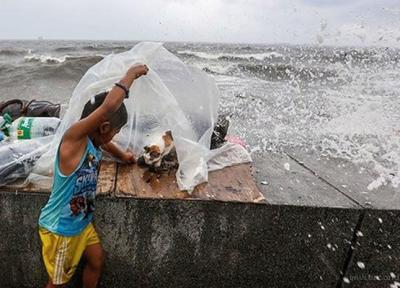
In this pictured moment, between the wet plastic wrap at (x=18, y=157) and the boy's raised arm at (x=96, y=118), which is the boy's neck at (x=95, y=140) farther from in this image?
the wet plastic wrap at (x=18, y=157)

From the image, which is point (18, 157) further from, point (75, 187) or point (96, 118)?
point (96, 118)

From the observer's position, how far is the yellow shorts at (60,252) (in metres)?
2.13

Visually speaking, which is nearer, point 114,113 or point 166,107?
point 114,113

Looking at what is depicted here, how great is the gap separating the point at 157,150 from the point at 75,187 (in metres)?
0.79

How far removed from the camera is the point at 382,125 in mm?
5465

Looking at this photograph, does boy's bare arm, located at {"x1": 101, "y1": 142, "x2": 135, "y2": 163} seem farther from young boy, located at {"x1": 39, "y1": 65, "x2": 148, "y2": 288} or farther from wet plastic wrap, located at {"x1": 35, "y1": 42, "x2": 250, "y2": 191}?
young boy, located at {"x1": 39, "y1": 65, "x2": 148, "y2": 288}

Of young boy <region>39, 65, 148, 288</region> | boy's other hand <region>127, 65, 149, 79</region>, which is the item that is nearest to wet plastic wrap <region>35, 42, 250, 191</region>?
boy's other hand <region>127, 65, 149, 79</region>

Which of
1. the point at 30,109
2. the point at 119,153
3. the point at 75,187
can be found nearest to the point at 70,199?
the point at 75,187

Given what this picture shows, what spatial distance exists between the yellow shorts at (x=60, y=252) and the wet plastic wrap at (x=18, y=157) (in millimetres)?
A: 572

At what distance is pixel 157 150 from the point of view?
2.79 metres

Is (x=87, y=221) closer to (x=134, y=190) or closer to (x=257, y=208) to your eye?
(x=134, y=190)

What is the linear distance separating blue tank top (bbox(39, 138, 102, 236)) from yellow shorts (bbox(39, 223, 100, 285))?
1.7 inches

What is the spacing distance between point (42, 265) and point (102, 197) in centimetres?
67

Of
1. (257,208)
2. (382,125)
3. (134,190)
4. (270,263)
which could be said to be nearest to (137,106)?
(134,190)
